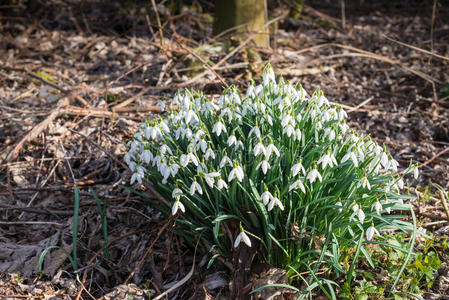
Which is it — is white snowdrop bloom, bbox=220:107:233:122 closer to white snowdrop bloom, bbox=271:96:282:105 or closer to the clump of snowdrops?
the clump of snowdrops

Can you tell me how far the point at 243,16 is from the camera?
481 centimetres

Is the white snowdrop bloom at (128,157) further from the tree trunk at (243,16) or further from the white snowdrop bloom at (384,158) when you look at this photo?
the tree trunk at (243,16)

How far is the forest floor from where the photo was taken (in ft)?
8.09

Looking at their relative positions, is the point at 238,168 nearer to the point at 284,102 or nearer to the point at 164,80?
the point at 284,102

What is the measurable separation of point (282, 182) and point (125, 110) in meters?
2.03

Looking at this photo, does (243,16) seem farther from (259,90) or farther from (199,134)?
(199,134)

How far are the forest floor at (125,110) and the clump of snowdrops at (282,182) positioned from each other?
36 cm

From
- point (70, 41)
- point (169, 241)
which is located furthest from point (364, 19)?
point (169, 241)

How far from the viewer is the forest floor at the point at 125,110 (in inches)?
97.0

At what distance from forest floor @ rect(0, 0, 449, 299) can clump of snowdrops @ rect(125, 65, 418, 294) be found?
1.19ft

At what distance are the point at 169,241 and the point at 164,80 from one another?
7.90 ft

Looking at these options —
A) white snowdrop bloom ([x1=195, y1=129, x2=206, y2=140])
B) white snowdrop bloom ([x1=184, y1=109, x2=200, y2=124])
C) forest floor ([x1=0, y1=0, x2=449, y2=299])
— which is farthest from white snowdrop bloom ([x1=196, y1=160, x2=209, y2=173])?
forest floor ([x1=0, y1=0, x2=449, y2=299])

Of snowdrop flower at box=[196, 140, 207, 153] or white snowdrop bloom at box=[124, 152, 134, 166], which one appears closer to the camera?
snowdrop flower at box=[196, 140, 207, 153]

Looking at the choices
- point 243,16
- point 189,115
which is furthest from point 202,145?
point 243,16
